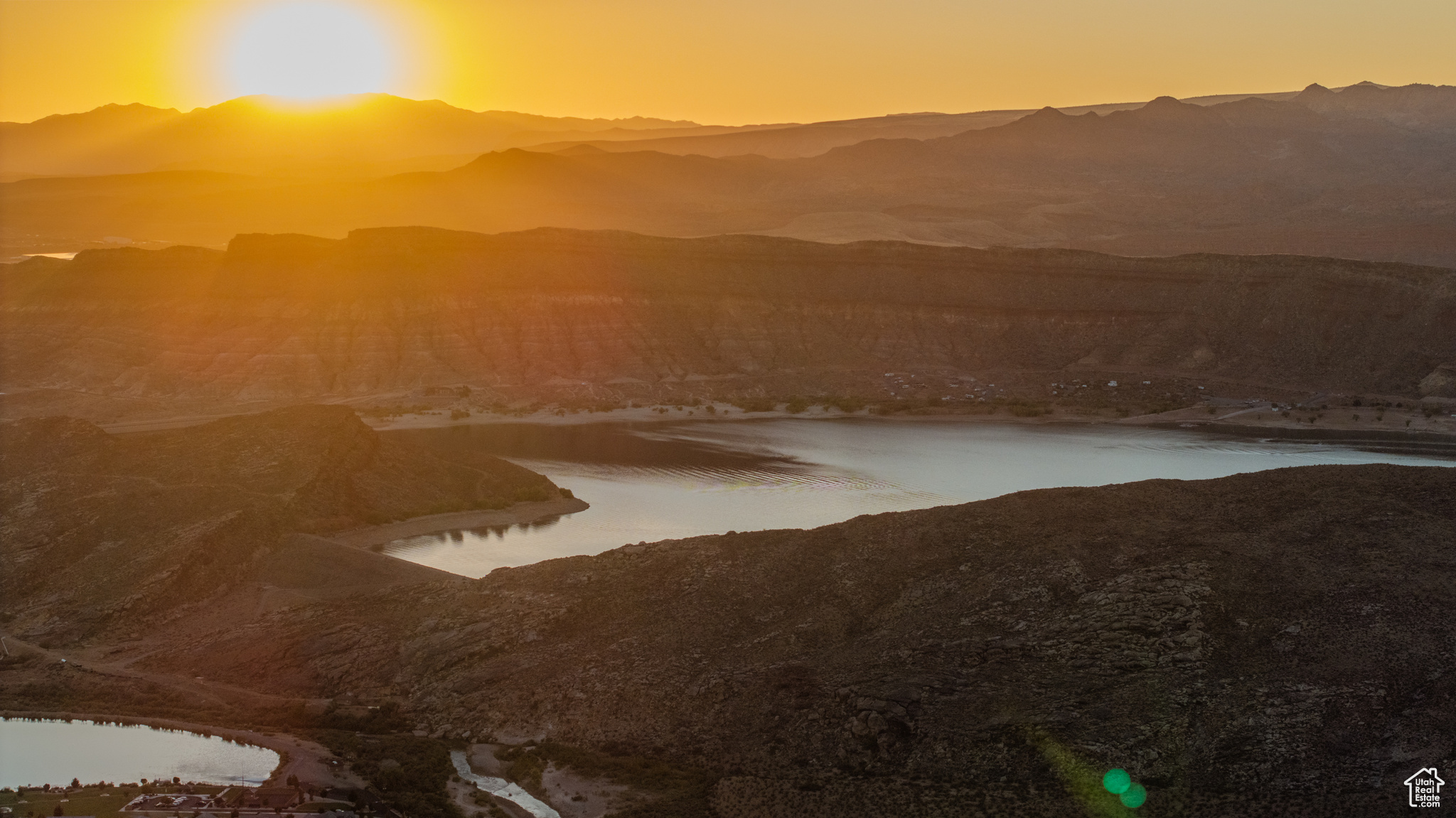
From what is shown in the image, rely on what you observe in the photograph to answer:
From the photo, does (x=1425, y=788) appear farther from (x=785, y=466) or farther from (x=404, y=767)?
(x=785, y=466)

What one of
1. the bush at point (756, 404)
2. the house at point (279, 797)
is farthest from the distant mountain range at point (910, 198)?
the house at point (279, 797)

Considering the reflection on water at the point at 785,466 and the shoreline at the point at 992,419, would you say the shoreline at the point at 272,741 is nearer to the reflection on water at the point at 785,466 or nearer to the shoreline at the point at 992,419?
the reflection on water at the point at 785,466

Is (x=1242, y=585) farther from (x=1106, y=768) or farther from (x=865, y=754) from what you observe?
(x=865, y=754)

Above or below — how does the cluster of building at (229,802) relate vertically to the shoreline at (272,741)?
above

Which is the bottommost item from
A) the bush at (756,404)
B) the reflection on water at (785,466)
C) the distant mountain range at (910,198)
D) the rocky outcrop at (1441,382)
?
the reflection on water at (785,466)

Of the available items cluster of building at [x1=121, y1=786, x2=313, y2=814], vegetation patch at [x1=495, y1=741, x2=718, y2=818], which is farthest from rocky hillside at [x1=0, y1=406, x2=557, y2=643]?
cluster of building at [x1=121, y1=786, x2=313, y2=814]
